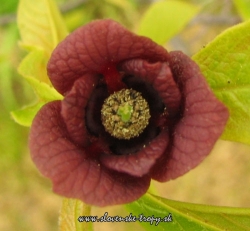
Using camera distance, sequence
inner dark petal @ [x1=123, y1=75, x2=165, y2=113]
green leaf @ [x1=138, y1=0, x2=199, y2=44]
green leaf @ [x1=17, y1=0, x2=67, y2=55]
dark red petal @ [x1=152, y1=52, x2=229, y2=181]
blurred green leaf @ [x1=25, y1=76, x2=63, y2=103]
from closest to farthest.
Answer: dark red petal @ [x1=152, y1=52, x2=229, y2=181]
inner dark petal @ [x1=123, y1=75, x2=165, y2=113]
blurred green leaf @ [x1=25, y1=76, x2=63, y2=103]
green leaf @ [x1=17, y1=0, x2=67, y2=55]
green leaf @ [x1=138, y1=0, x2=199, y2=44]

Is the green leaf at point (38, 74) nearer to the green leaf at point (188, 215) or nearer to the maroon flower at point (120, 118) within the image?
the maroon flower at point (120, 118)

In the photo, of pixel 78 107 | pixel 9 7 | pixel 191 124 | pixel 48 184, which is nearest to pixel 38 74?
pixel 78 107

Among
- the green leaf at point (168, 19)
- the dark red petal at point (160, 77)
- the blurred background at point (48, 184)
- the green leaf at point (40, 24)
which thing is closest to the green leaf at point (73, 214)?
the dark red petal at point (160, 77)

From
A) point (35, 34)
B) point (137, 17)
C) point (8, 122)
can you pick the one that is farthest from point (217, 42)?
point (8, 122)

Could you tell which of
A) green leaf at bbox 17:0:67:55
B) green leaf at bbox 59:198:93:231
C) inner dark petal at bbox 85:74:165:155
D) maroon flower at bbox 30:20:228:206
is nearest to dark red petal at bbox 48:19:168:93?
maroon flower at bbox 30:20:228:206

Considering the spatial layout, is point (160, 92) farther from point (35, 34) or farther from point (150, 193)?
point (35, 34)

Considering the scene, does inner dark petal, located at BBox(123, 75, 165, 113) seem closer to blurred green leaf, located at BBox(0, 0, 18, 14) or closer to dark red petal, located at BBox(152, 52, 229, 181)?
dark red petal, located at BBox(152, 52, 229, 181)
